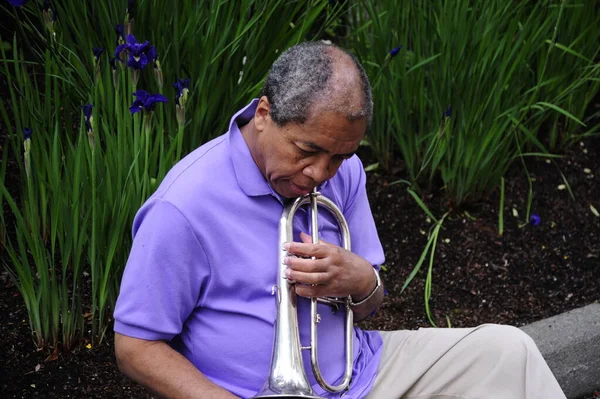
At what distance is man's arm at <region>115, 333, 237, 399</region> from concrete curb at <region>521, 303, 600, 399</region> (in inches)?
61.6

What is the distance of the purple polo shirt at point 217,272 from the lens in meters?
1.93

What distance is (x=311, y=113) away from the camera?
1.95 meters

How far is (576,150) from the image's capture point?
434 centimetres

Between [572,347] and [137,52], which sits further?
[572,347]

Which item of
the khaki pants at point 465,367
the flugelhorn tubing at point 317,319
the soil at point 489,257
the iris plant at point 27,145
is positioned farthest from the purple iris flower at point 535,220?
the iris plant at point 27,145

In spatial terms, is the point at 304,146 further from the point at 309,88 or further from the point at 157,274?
the point at 157,274

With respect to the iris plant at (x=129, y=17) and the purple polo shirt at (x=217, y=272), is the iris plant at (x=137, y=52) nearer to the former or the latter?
the iris plant at (x=129, y=17)

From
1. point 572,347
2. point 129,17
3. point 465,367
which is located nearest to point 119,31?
point 129,17

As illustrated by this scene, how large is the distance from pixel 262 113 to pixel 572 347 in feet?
5.56

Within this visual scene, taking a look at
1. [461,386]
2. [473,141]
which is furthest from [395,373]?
[473,141]

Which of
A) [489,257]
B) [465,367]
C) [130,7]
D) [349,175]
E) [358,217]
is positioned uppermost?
[130,7]

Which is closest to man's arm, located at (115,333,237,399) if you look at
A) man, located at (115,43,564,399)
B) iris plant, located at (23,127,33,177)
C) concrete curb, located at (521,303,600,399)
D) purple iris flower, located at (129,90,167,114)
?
man, located at (115,43,564,399)

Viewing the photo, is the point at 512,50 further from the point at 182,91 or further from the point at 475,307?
the point at 182,91

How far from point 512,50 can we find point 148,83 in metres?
1.42
